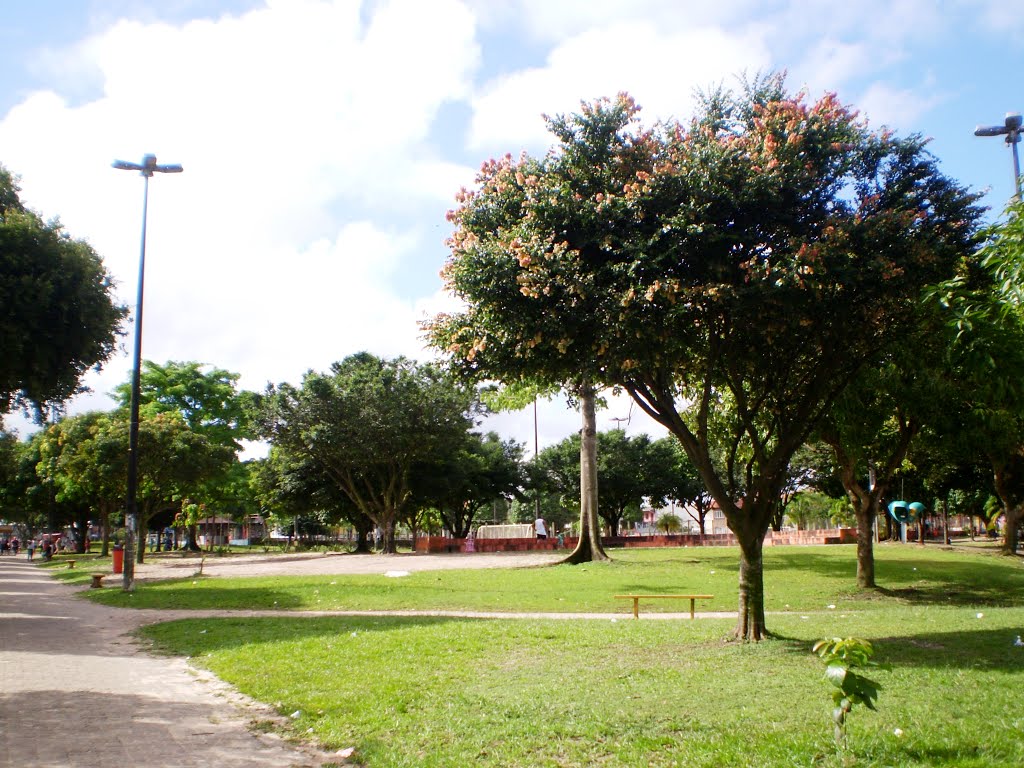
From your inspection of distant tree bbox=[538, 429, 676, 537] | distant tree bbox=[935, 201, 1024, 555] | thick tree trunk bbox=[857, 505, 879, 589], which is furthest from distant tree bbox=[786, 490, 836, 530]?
distant tree bbox=[935, 201, 1024, 555]

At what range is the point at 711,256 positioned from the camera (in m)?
9.70

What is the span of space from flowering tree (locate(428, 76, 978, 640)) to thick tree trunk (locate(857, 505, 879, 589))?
9305 millimetres

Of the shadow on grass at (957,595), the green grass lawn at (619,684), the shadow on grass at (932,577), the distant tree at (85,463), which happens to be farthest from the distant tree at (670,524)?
the green grass lawn at (619,684)

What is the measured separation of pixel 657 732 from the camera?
20.0 feet

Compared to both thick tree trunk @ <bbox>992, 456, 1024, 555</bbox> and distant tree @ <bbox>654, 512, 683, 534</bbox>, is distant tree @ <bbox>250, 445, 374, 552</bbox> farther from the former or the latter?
distant tree @ <bbox>654, 512, 683, 534</bbox>

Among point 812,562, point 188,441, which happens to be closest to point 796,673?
point 812,562

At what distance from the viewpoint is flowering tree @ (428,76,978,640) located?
9.38m

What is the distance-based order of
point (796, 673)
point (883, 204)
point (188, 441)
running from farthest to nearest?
1. point (188, 441)
2. point (883, 204)
3. point (796, 673)

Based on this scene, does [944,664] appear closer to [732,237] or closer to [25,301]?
[732,237]

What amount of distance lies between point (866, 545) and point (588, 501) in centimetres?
964

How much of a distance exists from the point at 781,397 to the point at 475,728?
6742 mm

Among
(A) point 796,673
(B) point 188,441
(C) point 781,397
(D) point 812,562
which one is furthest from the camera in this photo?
(B) point 188,441

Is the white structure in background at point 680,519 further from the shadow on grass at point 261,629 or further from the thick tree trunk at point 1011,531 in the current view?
the shadow on grass at point 261,629

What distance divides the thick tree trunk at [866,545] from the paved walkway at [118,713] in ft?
49.1
